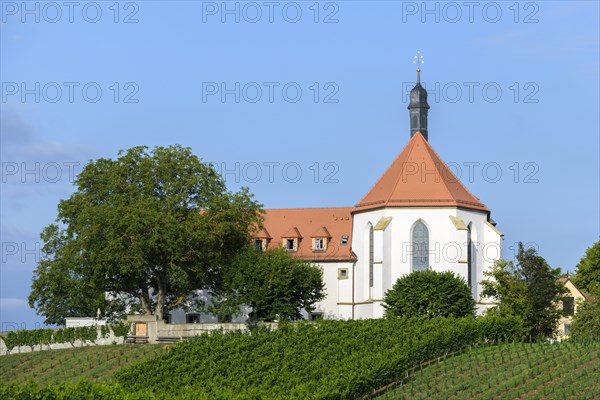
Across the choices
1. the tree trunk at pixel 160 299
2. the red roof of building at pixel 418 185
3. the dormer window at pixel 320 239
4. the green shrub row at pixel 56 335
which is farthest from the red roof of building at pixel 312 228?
the green shrub row at pixel 56 335

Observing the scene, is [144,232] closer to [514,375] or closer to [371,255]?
[371,255]

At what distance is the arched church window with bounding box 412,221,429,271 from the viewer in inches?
2931

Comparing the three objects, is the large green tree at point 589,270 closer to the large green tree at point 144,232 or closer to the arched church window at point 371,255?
the arched church window at point 371,255

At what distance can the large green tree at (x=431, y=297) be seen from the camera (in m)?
68.4

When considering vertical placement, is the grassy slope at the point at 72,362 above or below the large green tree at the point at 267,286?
below

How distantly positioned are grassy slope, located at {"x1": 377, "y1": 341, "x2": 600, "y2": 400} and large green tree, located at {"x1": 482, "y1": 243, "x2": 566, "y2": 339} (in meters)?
14.4

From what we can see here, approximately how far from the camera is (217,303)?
7281 cm

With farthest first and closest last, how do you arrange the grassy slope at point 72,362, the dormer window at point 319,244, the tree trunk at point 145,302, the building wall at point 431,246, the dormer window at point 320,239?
the dormer window at point 320,239
the dormer window at point 319,244
the building wall at point 431,246
the tree trunk at point 145,302
the grassy slope at point 72,362

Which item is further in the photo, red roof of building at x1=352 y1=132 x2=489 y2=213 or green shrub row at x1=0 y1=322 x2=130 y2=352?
red roof of building at x1=352 y1=132 x2=489 y2=213

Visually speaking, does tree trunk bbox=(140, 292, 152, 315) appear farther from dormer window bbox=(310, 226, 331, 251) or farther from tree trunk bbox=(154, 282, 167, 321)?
dormer window bbox=(310, 226, 331, 251)

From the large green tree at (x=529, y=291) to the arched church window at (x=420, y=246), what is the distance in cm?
358

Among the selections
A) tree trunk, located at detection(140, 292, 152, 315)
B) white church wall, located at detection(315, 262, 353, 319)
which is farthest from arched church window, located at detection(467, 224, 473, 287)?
tree trunk, located at detection(140, 292, 152, 315)

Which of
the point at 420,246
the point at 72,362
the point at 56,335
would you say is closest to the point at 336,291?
the point at 420,246

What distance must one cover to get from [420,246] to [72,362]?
22508 millimetres
